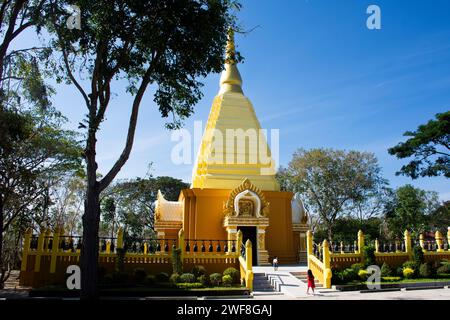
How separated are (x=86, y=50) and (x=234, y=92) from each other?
17212 millimetres

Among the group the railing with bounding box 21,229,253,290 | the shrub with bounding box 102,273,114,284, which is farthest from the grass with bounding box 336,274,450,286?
the shrub with bounding box 102,273,114,284

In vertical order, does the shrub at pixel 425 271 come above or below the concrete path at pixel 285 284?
above

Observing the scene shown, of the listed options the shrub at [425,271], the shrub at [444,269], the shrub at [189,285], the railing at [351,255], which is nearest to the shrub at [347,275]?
the railing at [351,255]

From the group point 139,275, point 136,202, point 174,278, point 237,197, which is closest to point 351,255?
point 237,197

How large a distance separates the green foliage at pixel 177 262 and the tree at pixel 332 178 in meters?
20.9

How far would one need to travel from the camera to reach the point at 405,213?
3856 centimetres

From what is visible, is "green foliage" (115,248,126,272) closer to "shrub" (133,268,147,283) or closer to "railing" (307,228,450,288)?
"shrub" (133,268,147,283)

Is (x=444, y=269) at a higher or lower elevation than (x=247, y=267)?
lower

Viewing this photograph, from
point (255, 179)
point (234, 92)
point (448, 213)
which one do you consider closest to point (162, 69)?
point (255, 179)

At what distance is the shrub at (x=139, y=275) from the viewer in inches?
621

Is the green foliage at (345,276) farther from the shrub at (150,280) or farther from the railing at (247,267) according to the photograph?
the shrub at (150,280)

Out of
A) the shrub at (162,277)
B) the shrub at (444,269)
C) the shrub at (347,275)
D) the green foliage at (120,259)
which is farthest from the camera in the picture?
the shrub at (444,269)

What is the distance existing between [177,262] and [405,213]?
2914cm

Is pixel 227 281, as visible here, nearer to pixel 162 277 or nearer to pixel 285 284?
pixel 285 284
